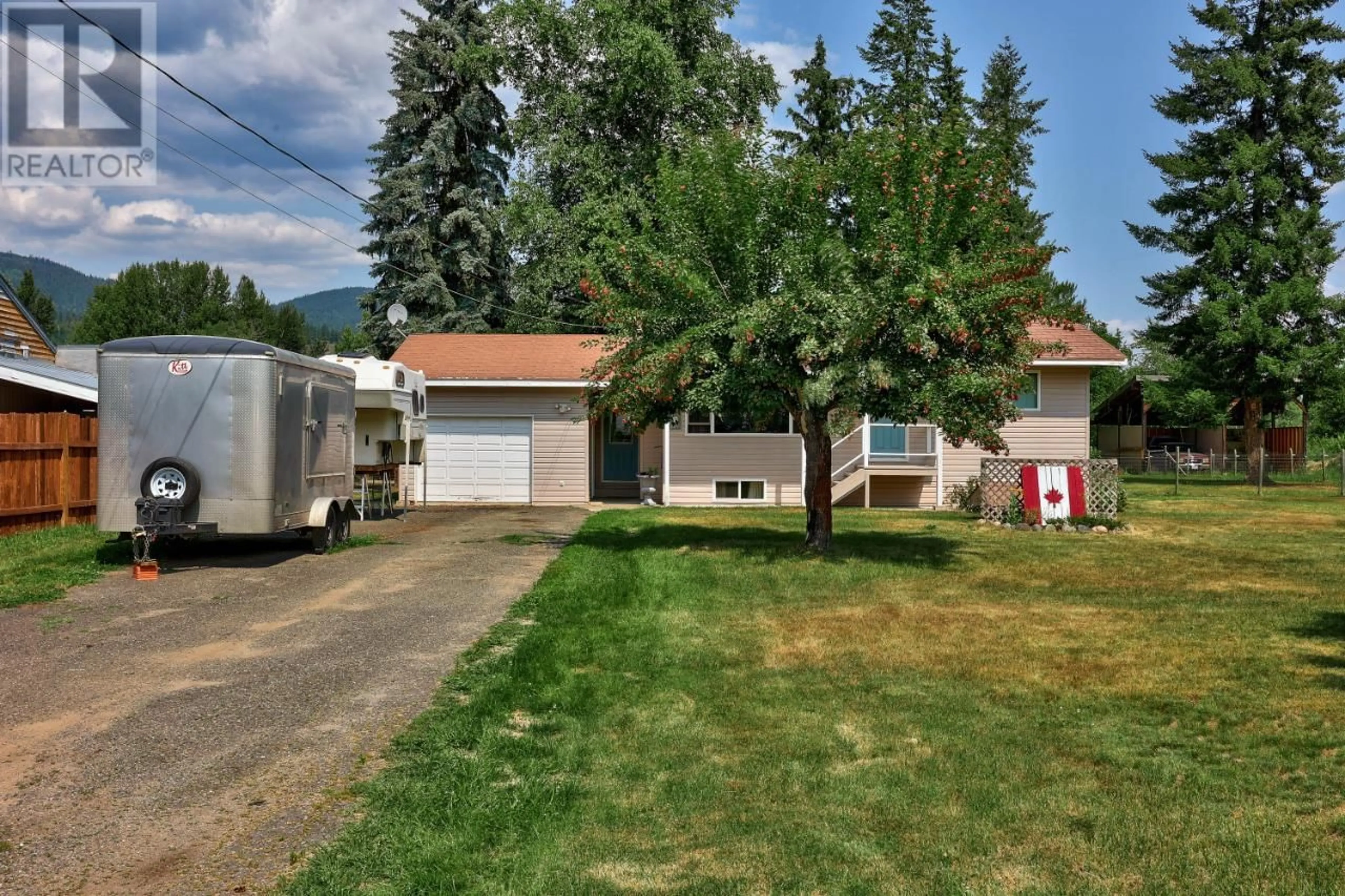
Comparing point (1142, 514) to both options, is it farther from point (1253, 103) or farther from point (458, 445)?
point (1253, 103)

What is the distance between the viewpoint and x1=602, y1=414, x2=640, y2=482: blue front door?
2544cm

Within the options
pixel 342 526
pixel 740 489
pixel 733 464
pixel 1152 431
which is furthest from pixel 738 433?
pixel 1152 431

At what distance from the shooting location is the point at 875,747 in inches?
212

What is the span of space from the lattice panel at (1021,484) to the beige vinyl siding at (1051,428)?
149 inches

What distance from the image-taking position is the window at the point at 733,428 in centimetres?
2192

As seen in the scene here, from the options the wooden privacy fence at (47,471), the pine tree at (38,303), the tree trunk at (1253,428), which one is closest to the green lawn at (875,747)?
the wooden privacy fence at (47,471)

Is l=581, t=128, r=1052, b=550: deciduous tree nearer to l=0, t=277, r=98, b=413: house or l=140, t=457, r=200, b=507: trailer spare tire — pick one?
l=140, t=457, r=200, b=507: trailer spare tire

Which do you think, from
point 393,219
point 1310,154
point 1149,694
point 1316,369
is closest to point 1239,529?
point 1149,694

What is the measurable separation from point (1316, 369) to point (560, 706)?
101ft

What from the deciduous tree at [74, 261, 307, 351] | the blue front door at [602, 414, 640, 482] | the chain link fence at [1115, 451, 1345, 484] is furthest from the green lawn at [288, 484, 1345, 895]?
the deciduous tree at [74, 261, 307, 351]

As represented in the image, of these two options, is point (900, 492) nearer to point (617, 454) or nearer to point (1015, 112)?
point (617, 454)

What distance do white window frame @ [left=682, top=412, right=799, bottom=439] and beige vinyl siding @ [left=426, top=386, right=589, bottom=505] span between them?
2.18 m

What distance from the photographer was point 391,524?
17.8 metres

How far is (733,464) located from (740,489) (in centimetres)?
57
